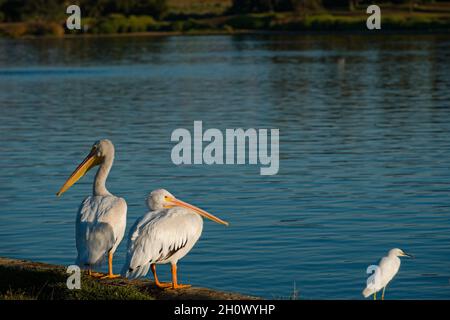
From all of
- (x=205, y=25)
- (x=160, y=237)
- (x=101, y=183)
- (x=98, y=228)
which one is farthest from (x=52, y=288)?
(x=205, y=25)

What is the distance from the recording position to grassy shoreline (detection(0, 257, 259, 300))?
9047 millimetres

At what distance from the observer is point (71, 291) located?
9.16 meters

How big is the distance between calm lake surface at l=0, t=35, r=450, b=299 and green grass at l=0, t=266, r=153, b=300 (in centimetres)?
249

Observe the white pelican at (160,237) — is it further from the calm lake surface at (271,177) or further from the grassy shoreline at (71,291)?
the calm lake surface at (271,177)

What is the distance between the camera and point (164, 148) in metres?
23.0

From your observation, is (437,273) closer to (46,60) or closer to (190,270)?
(190,270)

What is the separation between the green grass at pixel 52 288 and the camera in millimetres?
9015

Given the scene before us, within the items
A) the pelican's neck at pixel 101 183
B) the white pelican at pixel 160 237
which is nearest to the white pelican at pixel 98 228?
the white pelican at pixel 160 237

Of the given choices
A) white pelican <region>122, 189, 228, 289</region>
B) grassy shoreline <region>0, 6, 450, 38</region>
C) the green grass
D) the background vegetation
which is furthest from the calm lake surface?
the background vegetation

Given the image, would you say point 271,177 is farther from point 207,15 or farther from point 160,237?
point 207,15

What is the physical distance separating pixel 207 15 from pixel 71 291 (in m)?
102

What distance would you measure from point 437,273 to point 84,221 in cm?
442

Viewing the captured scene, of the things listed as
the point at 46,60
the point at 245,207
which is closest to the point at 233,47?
the point at 46,60

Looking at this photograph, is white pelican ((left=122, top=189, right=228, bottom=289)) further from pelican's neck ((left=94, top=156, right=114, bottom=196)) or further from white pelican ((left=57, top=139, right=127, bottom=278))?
pelican's neck ((left=94, top=156, right=114, bottom=196))
